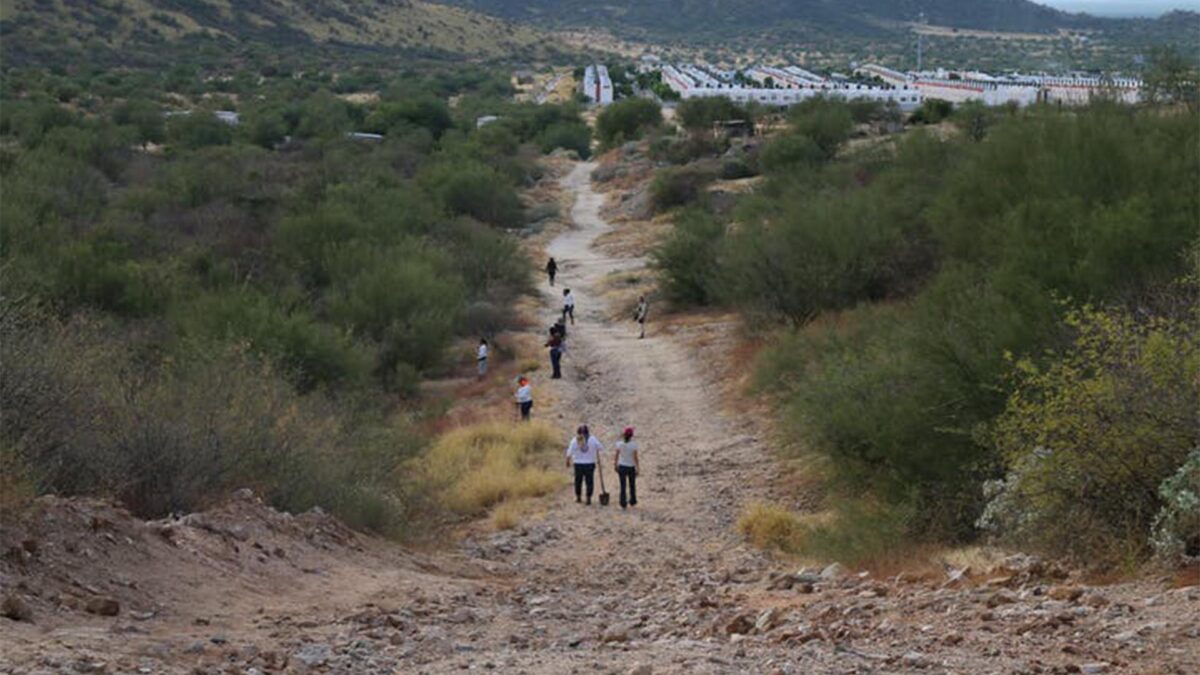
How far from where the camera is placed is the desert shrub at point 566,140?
293 ft

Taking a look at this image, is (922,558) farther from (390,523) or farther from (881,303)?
(881,303)

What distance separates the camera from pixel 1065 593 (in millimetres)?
10047

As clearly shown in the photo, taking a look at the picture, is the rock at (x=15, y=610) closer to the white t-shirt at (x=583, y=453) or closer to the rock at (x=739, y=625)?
the rock at (x=739, y=625)

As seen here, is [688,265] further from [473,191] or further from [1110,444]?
[1110,444]

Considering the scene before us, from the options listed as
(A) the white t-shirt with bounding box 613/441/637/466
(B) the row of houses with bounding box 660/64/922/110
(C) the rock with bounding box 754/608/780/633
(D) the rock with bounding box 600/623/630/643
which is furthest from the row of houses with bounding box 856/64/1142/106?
(D) the rock with bounding box 600/623/630/643

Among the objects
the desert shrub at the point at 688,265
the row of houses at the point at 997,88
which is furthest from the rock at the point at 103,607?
the row of houses at the point at 997,88

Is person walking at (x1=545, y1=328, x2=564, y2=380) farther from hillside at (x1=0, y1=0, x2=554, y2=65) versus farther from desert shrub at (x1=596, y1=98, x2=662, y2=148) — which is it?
hillside at (x1=0, y1=0, x2=554, y2=65)

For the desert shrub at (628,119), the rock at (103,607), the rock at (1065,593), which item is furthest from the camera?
the desert shrub at (628,119)

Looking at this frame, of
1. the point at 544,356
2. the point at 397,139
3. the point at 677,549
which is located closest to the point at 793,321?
the point at 544,356

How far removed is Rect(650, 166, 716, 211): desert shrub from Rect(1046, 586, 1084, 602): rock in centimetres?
4867

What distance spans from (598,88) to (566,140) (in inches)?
1491

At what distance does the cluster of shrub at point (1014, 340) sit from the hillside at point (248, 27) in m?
84.1

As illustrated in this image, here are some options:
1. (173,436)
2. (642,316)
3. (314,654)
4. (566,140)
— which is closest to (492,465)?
(173,436)

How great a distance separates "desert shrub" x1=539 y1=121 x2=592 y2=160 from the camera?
89.2 m
